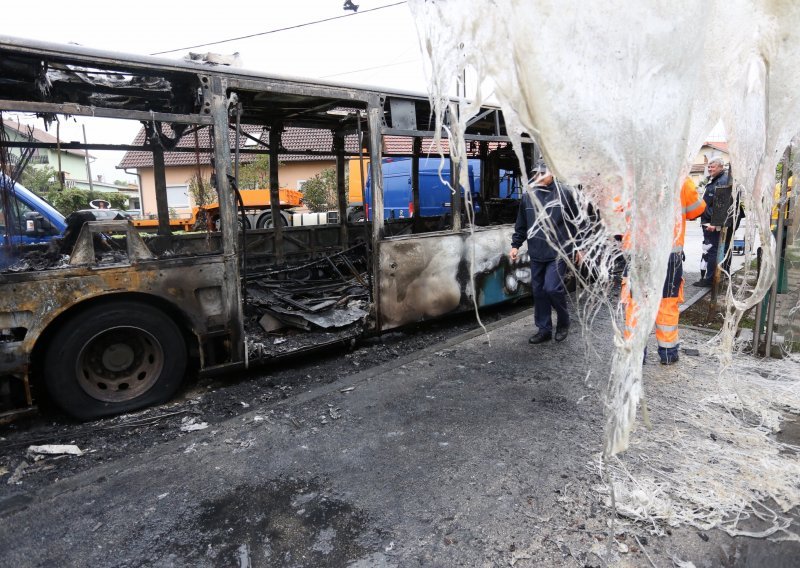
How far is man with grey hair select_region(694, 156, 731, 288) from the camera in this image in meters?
6.92

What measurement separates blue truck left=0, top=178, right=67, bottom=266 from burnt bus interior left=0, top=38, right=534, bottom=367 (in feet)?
0.43

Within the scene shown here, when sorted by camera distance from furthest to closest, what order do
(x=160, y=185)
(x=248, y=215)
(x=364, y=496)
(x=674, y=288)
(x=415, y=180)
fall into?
(x=248, y=215)
(x=415, y=180)
(x=160, y=185)
(x=674, y=288)
(x=364, y=496)

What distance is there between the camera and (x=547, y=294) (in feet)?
16.8

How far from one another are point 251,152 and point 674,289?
503 centimetres

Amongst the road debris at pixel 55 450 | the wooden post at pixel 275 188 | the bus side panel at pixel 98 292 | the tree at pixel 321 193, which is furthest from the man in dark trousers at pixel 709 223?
the tree at pixel 321 193

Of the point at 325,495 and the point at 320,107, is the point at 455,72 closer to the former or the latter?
the point at 325,495

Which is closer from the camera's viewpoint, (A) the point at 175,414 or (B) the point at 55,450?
(B) the point at 55,450

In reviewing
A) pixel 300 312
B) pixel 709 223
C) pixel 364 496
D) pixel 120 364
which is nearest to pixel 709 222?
pixel 709 223

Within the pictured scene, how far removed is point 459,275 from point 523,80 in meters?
4.31

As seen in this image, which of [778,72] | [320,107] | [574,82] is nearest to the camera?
[574,82]

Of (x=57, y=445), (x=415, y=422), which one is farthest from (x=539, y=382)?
(x=57, y=445)

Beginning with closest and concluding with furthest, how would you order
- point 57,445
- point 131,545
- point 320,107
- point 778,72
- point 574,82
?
point 574,82, point 778,72, point 131,545, point 57,445, point 320,107

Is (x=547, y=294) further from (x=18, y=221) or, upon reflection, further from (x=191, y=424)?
(x=18, y=221)

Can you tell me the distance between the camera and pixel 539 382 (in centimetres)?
419
